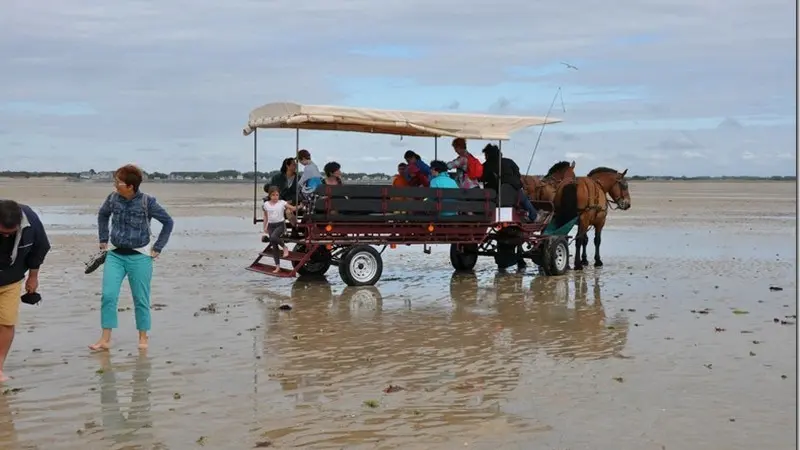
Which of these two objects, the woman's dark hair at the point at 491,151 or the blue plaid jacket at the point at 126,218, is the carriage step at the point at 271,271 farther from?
the blue plaid jacket at the point at 126,218

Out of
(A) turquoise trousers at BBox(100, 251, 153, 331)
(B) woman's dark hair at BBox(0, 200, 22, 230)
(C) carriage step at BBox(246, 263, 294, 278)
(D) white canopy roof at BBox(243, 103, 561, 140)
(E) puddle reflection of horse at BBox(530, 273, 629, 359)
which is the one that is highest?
(D) white canopy roof at BBox(243, 103, 561, 140)

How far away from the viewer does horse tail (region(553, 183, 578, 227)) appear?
17.3m

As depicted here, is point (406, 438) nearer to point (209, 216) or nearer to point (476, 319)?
point (476, 319)

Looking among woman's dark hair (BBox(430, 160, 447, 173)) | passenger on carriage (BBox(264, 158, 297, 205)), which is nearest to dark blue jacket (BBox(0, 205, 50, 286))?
passenger on carriage (BBox(264, 158, 297, 205))

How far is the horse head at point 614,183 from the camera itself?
1881 centimetres

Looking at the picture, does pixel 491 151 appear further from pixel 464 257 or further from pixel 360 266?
pixel 360 266

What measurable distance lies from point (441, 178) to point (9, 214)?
831cm

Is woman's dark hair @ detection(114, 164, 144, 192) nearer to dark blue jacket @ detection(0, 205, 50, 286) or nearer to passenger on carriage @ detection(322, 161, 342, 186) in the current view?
dark blue jacket @ detection(0, 205, 50, 286)

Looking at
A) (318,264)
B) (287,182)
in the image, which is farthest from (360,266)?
(287,182)

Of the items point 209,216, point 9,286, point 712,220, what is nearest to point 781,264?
point 9,286

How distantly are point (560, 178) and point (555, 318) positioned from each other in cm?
791

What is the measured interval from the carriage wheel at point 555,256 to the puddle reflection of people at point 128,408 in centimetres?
871

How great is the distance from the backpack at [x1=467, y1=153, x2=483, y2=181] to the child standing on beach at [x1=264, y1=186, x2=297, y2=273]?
3095 mm

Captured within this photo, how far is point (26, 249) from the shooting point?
7.66 meters
